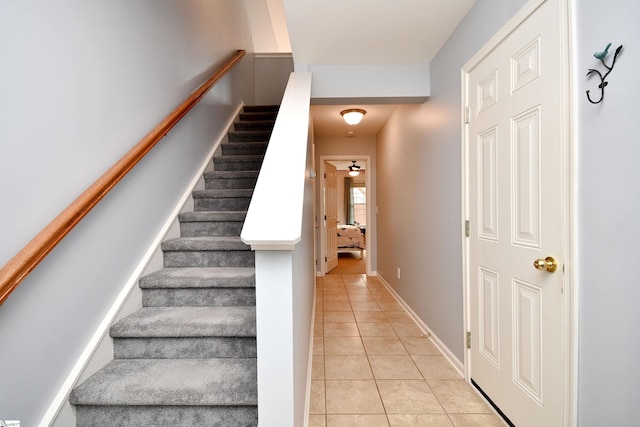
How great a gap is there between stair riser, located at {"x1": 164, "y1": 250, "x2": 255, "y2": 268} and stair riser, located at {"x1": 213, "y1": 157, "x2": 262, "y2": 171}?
111 cm

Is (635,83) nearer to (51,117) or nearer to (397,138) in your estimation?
(51,117)

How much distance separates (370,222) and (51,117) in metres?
4.55

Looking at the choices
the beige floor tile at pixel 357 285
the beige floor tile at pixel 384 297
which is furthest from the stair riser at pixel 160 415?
the beige floor tile at pixel 357 285

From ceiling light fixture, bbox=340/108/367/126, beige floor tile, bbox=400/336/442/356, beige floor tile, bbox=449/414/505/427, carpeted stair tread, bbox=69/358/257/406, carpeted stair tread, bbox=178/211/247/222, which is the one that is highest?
ceiling light fixture, bbox=340/108/367/126

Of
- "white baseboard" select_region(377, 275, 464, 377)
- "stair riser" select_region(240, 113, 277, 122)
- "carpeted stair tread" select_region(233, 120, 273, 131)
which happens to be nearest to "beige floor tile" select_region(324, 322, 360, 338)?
"white baseboard" select_region(377, 275, 464, 377)

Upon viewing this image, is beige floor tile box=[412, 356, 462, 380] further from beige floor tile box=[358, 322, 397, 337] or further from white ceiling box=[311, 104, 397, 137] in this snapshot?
white ceiling box=[311, 104, 397, 137]

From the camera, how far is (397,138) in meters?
3.79

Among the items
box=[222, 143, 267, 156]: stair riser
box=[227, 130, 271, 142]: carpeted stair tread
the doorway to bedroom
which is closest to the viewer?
box=[222, 143, 267, 156]: stair riser

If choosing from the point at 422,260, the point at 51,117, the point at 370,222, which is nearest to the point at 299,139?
the point at 51,117

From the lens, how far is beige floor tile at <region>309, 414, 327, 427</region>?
1624 mm

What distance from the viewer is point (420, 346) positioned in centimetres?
252

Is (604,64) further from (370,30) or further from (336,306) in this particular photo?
(336,306)

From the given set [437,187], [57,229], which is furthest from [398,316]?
[57,229]

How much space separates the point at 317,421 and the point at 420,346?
1225 mm
